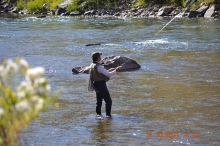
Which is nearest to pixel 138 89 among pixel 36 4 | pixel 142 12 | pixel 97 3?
pixel 142 12

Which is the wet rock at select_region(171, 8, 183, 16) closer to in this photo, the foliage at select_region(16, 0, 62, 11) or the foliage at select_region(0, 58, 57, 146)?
the foliage at select_region(16, 0, 62, 11)

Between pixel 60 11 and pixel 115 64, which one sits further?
pixel 60 11

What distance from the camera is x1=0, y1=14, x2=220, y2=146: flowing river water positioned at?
7.77 m

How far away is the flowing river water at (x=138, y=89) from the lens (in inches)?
306

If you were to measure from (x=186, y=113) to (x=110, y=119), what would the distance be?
4.53 ft

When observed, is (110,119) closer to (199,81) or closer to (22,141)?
(22,141)

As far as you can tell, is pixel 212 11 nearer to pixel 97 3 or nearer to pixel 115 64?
pixel 97 3

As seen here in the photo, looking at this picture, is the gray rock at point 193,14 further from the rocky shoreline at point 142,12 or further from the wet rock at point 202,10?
the wet rock at point 202,10

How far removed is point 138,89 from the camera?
11727 millimetres

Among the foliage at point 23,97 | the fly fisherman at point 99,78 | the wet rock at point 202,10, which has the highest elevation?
the foliage at point 23,97

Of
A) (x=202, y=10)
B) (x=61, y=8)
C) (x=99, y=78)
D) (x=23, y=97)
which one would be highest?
(x=23, y=97)

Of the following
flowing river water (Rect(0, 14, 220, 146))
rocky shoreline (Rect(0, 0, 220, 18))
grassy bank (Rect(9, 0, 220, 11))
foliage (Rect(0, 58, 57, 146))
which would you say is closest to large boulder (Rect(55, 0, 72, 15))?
rocky shoreline (Rect(0, 0, 220, 18))

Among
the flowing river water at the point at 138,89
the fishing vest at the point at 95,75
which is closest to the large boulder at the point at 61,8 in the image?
the flowing river water at the point at 138,89

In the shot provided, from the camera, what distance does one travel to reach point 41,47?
67.5 feet
